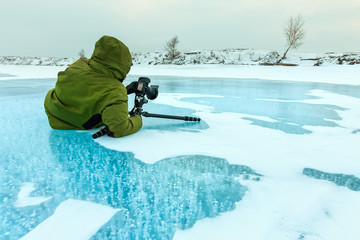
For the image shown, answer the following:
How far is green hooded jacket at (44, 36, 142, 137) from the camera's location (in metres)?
1.97

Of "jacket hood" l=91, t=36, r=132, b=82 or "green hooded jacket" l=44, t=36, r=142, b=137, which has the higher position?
"jacket hood" l=91, t=36, r=132, b=82

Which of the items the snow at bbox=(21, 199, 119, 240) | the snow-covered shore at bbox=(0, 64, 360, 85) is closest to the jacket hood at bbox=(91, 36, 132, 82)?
the snow at bbox=(21, 199, 119, 240)

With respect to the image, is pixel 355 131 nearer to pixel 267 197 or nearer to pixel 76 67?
pixel 267 197

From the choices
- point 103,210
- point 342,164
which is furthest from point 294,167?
point 103,210

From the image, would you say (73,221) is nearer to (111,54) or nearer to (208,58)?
(111,54)

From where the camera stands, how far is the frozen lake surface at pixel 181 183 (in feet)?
3.26

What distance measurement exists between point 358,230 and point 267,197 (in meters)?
0.39

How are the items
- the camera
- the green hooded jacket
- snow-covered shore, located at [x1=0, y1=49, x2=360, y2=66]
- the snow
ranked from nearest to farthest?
1. the snow
2. the green hooded jacket
3. the camera
4. snow-covered shore, located at [x1=0, y1=49, x2=360, y2=66]

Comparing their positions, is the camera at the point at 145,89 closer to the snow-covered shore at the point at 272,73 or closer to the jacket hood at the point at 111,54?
the jacket hood at the point at 111,54

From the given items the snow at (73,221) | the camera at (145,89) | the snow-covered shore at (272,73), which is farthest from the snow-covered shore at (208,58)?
the snow at (73,221)

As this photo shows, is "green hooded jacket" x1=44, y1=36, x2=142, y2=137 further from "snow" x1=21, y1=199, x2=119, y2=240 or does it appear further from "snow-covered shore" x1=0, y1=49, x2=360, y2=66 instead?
"snow-covered shore" x1=0, y1=49, x2=360, y2=66

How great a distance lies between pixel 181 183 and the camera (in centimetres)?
134

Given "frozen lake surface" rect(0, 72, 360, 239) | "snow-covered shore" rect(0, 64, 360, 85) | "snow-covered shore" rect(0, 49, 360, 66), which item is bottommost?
"frozen lake surface" rect(0, 72, 360, 239)

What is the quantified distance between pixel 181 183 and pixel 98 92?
1.13 meters
